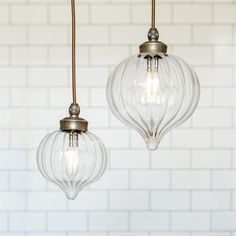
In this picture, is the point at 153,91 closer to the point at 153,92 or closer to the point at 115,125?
the point at 153,92

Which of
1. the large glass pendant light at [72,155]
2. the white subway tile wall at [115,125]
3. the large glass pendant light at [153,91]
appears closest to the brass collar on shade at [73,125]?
the large glass pendant light at [72,155]

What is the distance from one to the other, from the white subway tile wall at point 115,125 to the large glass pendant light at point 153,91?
1.08 meters

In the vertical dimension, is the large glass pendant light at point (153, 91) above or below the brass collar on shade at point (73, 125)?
above

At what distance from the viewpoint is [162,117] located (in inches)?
30.8

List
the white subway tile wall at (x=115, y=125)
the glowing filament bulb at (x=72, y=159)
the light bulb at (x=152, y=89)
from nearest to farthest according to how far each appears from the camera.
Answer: the light bulb at (x=152, y=89)
the glowing filament bulb at (x=72, y=159)
the white subway tile wall at (x=115, y=125)

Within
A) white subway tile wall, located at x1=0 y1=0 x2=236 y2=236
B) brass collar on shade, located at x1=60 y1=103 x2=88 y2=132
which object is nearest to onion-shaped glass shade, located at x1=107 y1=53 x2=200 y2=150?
brass collar on shade, located at x1=60 y1=103 x2=88 y2=132

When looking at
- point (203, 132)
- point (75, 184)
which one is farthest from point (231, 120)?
point (75, 184)

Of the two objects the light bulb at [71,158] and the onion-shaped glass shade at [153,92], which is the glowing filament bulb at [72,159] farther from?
the onion-shaped glass shade at [153,92]

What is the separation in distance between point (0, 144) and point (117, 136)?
455 millimetres

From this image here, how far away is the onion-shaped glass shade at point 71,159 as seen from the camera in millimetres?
872

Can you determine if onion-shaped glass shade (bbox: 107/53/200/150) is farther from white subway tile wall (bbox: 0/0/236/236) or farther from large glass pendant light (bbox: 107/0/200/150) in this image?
white subway tile wall (bbox: 0/0/236/236)

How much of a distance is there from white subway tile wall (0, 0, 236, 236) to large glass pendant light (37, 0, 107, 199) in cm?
97

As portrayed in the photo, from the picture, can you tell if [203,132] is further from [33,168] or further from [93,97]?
[33,168]

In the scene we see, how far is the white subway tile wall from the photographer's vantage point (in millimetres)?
1865
